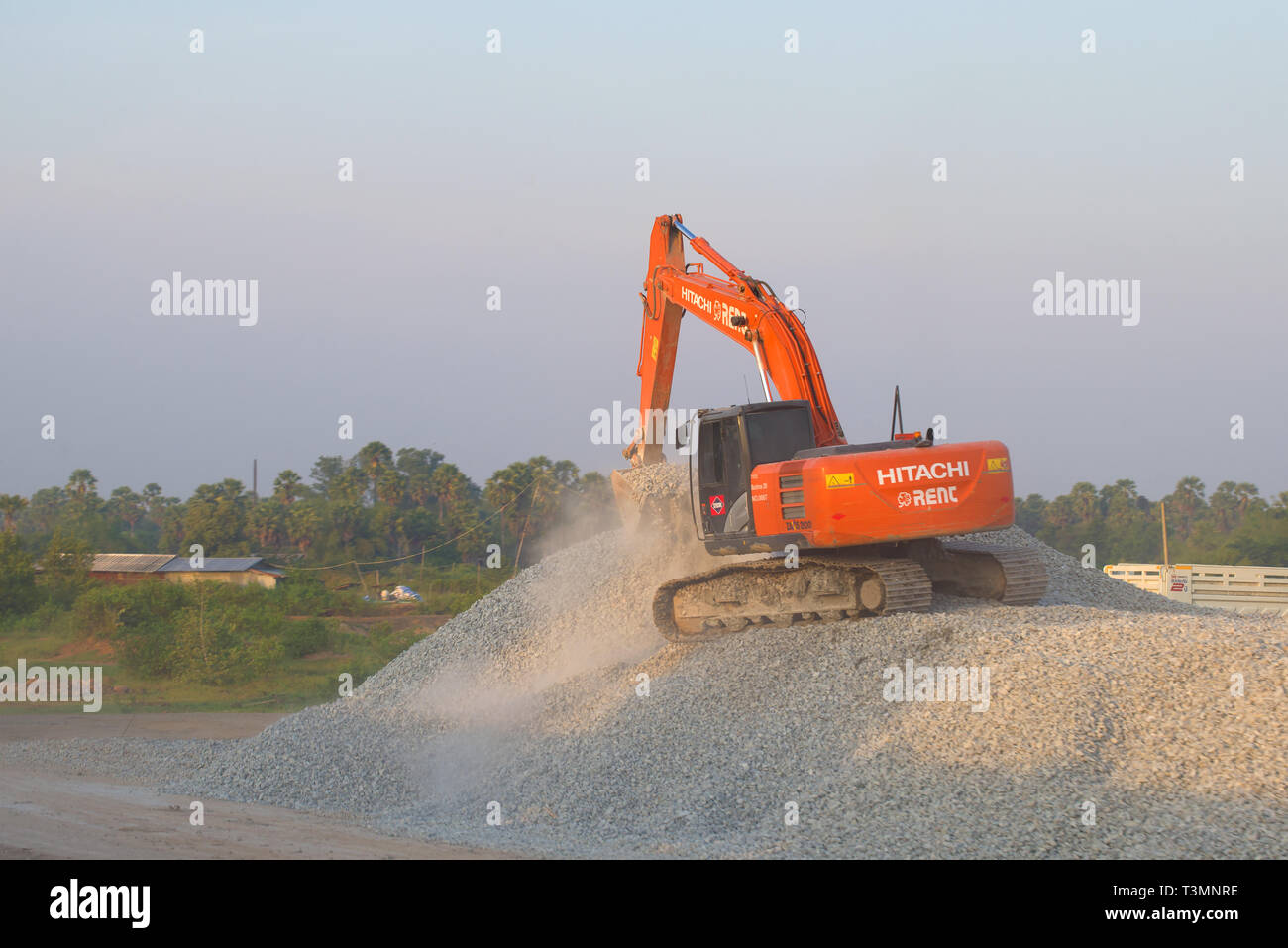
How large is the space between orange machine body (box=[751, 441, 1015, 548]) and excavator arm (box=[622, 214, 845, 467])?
6.42 feet

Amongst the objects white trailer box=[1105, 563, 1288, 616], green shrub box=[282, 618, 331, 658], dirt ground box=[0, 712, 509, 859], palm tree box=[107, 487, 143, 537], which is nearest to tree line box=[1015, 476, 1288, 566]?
white trailer box=[1105, 563, 1288, 616]

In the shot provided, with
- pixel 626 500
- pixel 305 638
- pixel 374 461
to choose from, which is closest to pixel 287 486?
pixel 374 461

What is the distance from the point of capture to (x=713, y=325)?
14.0m

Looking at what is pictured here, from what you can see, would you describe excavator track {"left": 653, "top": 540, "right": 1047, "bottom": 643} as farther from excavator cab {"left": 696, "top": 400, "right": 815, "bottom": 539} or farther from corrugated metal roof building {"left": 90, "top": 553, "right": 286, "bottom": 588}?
corrugated metal roof building {"left": 90, "top": 553, "right": 286, "bottom": 588}

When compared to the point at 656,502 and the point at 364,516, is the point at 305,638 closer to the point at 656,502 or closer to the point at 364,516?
the point at 656,502

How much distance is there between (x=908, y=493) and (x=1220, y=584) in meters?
14.1

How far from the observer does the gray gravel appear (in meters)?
7.11

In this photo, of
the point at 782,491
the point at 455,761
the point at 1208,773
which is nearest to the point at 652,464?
the point at 782,491

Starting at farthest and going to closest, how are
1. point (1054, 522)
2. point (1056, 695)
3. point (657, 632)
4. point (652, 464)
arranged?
point (1054, 522) < point (652, 464) < point (657, 632) < point (1056, 695)

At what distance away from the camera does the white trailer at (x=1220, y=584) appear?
67.8ft

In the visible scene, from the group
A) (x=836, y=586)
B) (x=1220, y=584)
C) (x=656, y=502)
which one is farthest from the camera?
(x=1220, y=584)
